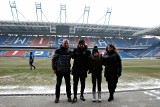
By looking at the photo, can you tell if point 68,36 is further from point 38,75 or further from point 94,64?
point 94,64

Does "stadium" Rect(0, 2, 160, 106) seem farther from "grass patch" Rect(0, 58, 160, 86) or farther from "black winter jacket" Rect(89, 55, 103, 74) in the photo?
"black winter jacket" Rect(89, 55, 103, 74)

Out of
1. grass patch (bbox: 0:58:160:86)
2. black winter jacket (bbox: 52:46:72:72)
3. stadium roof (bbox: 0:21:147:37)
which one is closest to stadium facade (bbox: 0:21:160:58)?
A: stadium roof (bbox: 0:21:147:37)

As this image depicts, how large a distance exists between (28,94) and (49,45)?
6818 cm

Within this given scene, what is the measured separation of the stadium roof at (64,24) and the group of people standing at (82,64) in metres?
64.3

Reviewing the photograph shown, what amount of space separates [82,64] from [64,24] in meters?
67.4

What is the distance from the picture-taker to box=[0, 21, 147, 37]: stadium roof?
7100 cm

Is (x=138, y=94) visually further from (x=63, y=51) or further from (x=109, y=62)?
(x=63, y=51)

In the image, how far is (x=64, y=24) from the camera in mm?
74250

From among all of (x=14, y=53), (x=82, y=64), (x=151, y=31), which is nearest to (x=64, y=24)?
(x=14, y=53)

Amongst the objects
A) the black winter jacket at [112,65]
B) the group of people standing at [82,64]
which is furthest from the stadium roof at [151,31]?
the group of people standing at [82,64]

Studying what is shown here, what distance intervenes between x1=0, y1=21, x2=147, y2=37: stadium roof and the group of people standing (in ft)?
211

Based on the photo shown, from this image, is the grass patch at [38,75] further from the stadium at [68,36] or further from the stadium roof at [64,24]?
the stadium roof at [64,24]

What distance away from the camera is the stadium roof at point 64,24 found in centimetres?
7100

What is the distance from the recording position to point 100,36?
8569 centimetres
